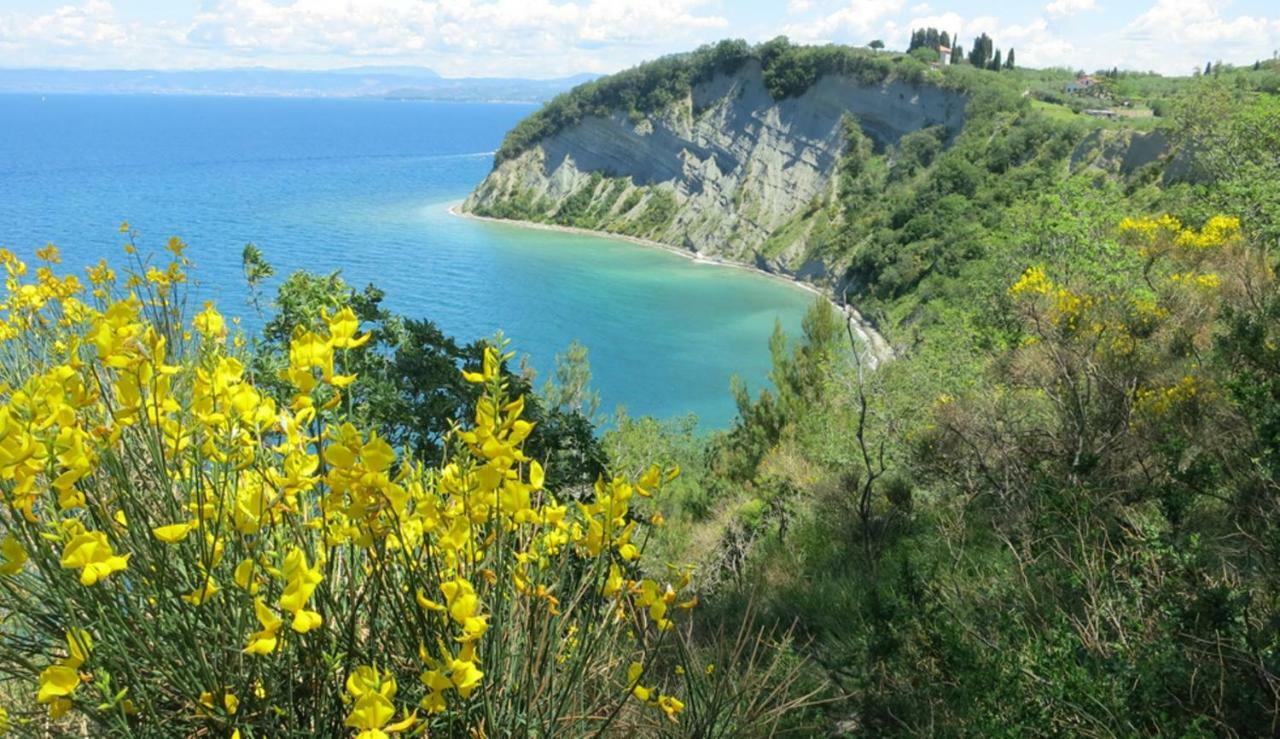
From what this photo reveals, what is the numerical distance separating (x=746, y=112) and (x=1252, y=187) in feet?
163

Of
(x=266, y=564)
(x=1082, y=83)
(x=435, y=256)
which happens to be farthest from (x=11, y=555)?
(x=1082, y=83)

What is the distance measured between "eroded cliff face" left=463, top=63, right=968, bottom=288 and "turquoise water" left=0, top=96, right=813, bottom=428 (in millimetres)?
3254

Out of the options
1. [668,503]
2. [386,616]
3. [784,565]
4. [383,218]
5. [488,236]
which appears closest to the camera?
[386,616]

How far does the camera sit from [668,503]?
13.3 metres

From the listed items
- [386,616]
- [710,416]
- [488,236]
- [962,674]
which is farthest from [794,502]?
[488,236]

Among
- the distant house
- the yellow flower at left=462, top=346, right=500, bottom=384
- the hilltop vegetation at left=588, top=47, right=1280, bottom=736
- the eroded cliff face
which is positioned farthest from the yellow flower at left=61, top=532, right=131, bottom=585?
the distant house

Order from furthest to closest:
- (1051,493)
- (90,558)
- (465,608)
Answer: (1051,493), (465,608), (90,558)

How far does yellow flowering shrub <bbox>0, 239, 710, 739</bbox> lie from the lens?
122 centimetres

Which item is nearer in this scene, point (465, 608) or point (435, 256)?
point (465, 608)

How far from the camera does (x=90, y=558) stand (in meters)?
1.12

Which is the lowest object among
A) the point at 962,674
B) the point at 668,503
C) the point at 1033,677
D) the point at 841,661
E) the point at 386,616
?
the point at 668,503

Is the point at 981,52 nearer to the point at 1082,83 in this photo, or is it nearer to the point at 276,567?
the point at 1082,83

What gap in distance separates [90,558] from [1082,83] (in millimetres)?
69598

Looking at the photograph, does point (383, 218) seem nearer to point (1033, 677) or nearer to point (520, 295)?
point (520, 295)
